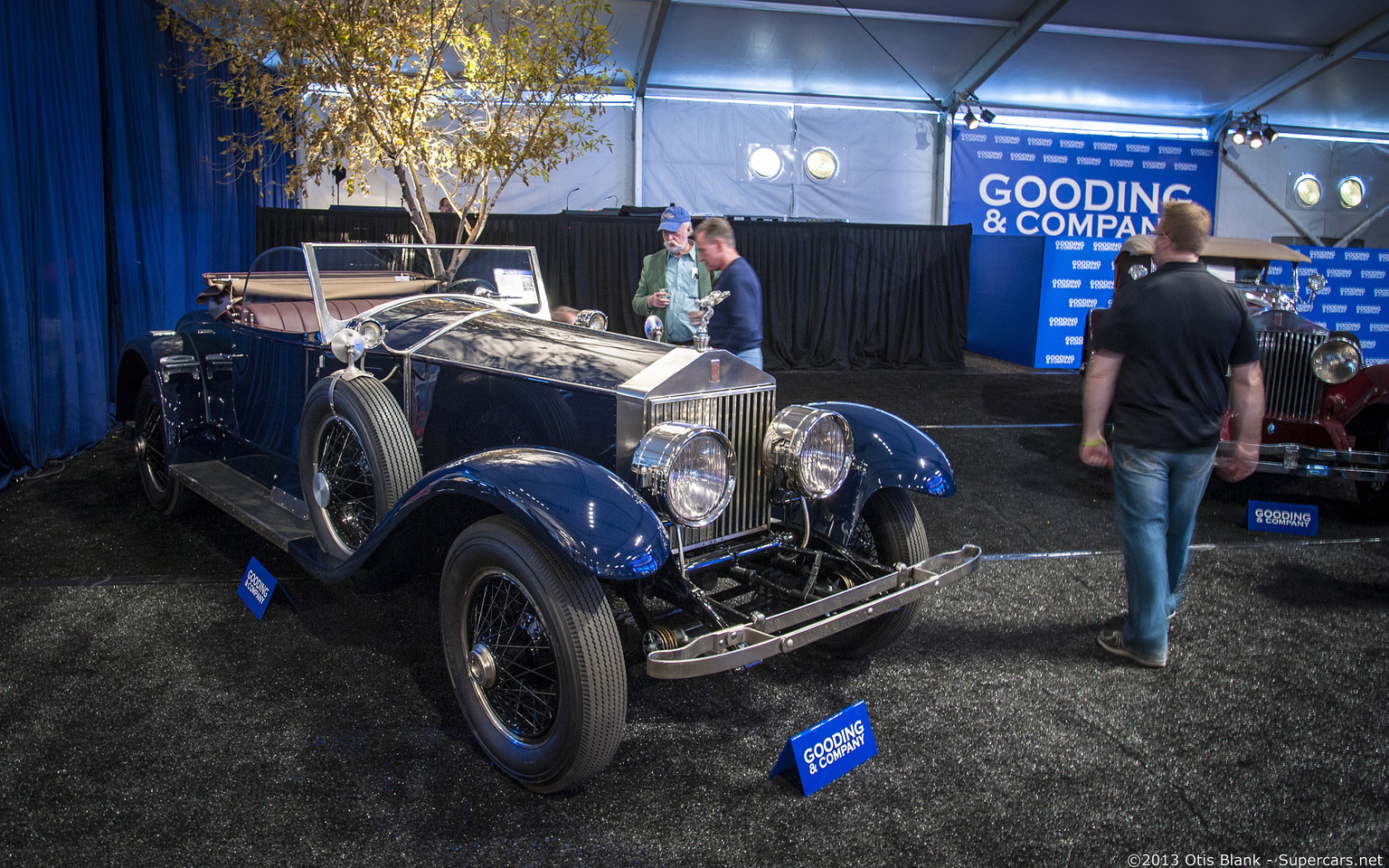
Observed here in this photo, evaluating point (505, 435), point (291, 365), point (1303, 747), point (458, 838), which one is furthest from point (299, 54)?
point (1303, 747)

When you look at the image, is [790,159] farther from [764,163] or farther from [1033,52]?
[1033,52]

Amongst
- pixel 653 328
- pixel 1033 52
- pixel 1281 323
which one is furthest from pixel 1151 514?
pixel 1033 52

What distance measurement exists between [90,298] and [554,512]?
17.6ft

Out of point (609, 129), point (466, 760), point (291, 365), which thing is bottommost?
point (466, 760)

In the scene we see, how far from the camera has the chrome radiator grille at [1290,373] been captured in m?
4.65

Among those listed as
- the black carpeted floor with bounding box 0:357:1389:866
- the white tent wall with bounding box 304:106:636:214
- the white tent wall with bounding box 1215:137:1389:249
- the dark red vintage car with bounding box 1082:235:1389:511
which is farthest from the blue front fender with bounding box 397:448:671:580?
the white tent wall with bounding box 1215:137:1389:249

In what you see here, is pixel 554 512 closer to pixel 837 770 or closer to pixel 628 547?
pixel 628 547

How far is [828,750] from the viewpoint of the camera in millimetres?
2055

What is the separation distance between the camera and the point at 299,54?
5.04 meters

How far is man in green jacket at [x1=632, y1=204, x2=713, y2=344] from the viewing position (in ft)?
14.4

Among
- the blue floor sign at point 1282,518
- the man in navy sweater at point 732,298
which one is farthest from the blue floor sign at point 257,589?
the blue floor sign at point 1282,518

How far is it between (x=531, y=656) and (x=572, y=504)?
1.51 feet

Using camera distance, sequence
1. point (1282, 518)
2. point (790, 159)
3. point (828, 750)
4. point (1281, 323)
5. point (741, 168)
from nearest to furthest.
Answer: point (828, 750) → point (1282, 518) → point (1281, 323) → point (741, 168) → point (790, 159)

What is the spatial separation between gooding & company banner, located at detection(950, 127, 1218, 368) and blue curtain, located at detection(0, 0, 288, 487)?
32.1 feet
